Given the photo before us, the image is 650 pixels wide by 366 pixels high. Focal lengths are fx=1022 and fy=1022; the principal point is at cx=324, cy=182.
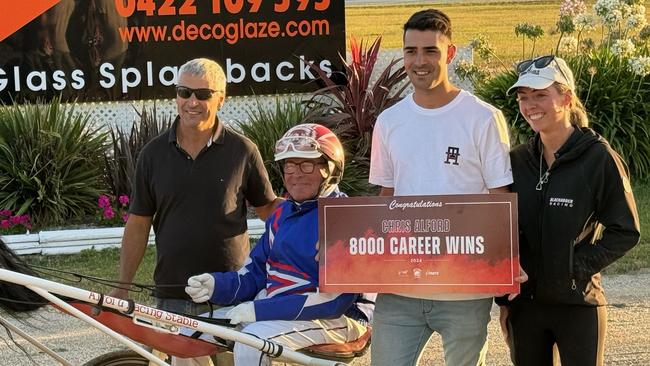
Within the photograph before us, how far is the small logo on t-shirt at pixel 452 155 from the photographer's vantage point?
13.0ft

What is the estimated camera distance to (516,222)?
151 inches

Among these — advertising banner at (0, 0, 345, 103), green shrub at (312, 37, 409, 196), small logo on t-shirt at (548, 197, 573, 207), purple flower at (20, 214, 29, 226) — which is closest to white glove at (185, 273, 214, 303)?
small logo on t-shirt at (548, 197, 573, 207)

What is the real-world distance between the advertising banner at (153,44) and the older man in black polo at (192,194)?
692 centimetres

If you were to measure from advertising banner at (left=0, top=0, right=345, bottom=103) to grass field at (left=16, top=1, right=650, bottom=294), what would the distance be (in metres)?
3.05

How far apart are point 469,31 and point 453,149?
22.5 metres

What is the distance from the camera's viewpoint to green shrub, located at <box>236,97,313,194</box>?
34.1ft

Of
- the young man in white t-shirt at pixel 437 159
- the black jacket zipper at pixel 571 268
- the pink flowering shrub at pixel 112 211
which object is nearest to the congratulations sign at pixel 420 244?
the young man in white t-shirt at pixel 437 159

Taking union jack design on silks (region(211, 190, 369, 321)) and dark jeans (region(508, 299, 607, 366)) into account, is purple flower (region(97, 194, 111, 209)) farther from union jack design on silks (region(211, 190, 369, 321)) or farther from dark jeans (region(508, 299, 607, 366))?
dark jeans (region(508, 299, 607, 366))

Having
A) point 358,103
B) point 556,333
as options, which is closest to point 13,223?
point 358,103

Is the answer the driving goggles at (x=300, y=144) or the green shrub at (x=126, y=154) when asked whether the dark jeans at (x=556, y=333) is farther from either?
the green shrub at (x=126, y=154)

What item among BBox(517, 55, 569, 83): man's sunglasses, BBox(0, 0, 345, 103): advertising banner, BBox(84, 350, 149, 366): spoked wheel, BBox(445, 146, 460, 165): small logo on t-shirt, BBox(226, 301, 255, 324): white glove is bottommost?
BBox(84, 350, 149, 366): spoked wheel

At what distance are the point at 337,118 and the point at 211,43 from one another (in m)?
1.88

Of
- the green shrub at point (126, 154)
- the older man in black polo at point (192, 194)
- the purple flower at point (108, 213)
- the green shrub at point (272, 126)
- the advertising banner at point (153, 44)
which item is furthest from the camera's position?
the advertising banner at point (153, 44)

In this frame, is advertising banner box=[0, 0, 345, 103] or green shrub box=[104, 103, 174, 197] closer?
green shrub box=[104, 103, 174, 197]
